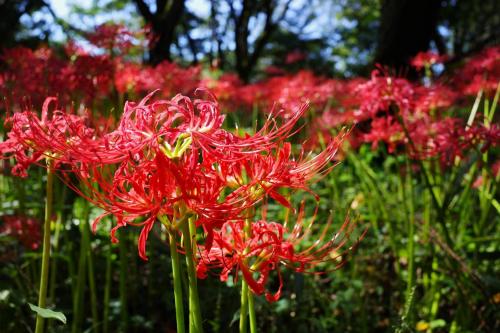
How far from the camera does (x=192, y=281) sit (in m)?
0.78

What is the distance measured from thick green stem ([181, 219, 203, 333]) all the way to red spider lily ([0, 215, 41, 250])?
1236 mm

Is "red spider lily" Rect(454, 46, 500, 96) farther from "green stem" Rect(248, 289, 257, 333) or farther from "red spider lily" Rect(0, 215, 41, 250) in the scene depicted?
"red spider lily" Rect(0, 215, 41, 250)

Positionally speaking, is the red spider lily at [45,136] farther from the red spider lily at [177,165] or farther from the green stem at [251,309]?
the green stem at [251,309]

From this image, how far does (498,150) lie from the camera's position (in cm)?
267

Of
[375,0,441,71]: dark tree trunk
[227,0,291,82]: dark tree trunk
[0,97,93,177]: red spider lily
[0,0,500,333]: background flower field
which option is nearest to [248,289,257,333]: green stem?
[0,0,500,333]: background flower field

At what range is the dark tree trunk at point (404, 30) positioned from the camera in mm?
4113

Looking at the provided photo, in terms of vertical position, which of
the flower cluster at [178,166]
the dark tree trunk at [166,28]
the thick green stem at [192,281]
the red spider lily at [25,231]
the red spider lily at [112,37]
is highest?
the dark tree trunk at [166,28]

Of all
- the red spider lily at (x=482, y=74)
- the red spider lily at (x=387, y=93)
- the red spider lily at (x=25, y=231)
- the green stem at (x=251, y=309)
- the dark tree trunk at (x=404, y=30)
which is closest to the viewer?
the green stem at (x=251, y=309)

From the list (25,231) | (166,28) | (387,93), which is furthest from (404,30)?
(25,231)

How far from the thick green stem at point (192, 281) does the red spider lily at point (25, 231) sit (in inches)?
48.6

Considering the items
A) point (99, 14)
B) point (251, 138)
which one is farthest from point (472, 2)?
point (251, 138)

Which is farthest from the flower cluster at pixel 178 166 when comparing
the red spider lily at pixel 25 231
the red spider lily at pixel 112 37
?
the red spider lily at pixel 112 37

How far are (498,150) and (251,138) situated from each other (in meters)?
2.27

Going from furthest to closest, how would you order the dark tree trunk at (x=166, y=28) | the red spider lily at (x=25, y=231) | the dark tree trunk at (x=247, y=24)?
the dark tree trunk at (x=247, y=24)
the dark tree trunk at (x=166, y=28)
the red spider lily at (x=25, y=231)
